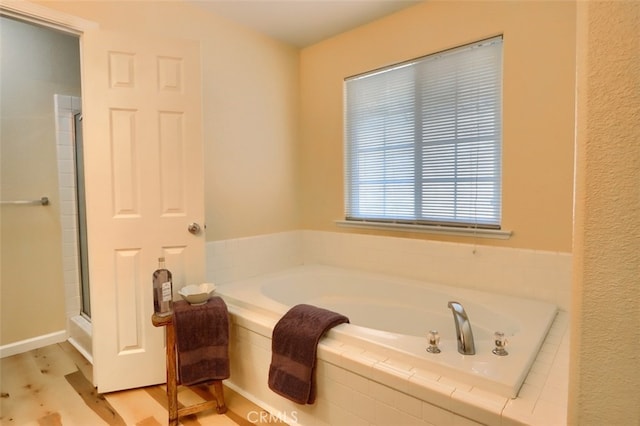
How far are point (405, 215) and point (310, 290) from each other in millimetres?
954

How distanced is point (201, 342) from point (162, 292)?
364 millimetres

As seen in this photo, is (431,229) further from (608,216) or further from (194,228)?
(608,216)

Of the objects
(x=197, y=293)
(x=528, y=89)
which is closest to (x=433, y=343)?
(x=197, y=293)

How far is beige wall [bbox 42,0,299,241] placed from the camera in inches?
90.4

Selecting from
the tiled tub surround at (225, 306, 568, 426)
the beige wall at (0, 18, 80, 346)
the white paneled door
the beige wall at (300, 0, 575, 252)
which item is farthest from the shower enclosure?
the beige wall at (300, 0, 575, 252)

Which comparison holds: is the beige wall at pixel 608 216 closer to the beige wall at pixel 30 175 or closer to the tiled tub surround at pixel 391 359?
the tiled tub surround at pixel 391 359

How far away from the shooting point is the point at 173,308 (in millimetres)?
1879

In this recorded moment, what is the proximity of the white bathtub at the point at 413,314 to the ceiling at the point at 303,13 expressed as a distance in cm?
196

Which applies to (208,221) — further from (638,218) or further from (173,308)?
(638,218)

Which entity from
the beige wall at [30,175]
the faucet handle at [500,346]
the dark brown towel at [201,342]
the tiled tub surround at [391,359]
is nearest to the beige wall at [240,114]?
the tiled tub surround at [391,359]

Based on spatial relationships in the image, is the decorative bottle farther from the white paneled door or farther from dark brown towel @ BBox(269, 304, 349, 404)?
dark brown towel @ BBox(269, 304, 349, 404)

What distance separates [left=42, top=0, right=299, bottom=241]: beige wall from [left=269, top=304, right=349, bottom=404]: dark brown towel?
1118mm

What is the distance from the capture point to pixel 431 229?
238 centimetres

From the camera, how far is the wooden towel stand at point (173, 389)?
1.75 metres
